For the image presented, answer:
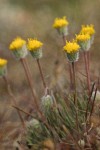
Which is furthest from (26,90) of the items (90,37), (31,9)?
(31,9)

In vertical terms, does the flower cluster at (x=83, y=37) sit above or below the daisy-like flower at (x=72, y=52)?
above

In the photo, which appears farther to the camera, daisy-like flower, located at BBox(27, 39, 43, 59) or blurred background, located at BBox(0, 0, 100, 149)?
blurred background, located at BBox(0, 0, 100, 149)

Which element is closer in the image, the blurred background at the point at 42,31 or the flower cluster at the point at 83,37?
the flower cluster at the point at 83,37

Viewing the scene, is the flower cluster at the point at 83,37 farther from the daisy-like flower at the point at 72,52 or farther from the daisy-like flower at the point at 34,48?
the daisy-like flower at the point at 34,48

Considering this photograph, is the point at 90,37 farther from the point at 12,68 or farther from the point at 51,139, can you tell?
the point at 12,68

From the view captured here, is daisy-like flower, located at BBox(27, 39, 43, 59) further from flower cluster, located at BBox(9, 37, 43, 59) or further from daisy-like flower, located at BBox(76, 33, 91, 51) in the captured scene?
daisy-like flower, located at BBox(76, 33, 91, 51)

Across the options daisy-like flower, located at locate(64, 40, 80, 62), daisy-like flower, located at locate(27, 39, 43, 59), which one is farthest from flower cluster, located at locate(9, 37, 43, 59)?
daisy-like flower, located at locate(64, 40, 80, 62)

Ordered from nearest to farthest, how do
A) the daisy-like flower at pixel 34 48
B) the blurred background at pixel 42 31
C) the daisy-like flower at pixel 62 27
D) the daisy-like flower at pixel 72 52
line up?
the daisy-like flower at pixel 72 52 < the daisy-like flower at pixel 34 48 < the daisy-like flower at pixel 62 27 < the blurred background at pixel 42 31

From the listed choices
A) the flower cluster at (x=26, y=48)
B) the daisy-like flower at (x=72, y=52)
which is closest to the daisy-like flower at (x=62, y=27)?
the flower cluster at (x=26, y=48)
